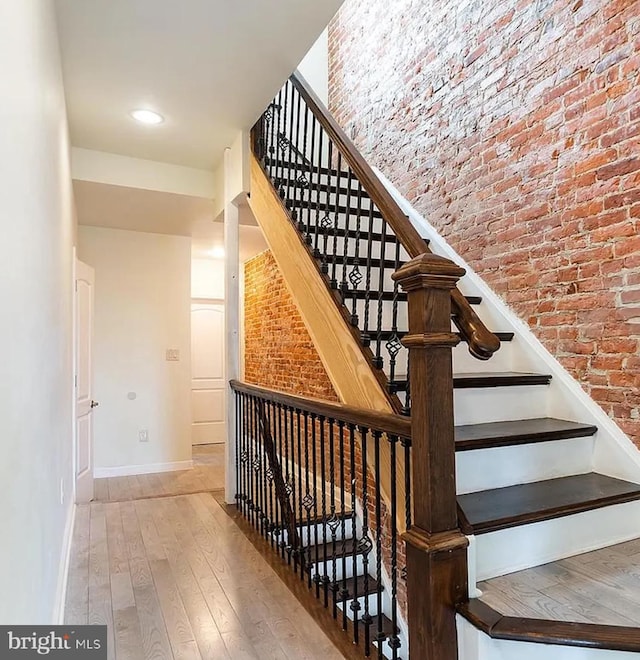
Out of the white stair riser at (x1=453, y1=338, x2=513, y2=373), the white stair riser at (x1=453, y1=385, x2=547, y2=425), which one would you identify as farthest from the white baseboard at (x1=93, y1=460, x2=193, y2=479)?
the white stair riser at (x1=453, y1=385, x2=547, y2=425)

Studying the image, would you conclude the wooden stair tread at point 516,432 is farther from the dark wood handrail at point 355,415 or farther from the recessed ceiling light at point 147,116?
the recessed ceiling light at point 147,116

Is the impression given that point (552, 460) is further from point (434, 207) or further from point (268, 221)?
point (268, 221)

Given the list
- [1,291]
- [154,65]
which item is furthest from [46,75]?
[1,291]

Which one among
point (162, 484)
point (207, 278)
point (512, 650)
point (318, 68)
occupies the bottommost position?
point (162, 484)

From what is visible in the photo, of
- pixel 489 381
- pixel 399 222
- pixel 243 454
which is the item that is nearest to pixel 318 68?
pixel 399 222

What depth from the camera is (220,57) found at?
2.57 m

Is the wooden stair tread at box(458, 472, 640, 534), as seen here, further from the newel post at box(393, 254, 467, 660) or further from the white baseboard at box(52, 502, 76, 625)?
the white baseboard at box(52, 502, 76, 625)

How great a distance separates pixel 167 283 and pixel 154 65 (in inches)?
113

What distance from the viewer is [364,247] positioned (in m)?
3.22

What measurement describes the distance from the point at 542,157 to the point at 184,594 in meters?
2.91

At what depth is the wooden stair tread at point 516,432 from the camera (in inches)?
74.6

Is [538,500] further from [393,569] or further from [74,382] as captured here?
[74,382]

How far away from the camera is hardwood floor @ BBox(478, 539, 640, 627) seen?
1381 millimetres

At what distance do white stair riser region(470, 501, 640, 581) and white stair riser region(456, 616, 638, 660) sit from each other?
0.21m
